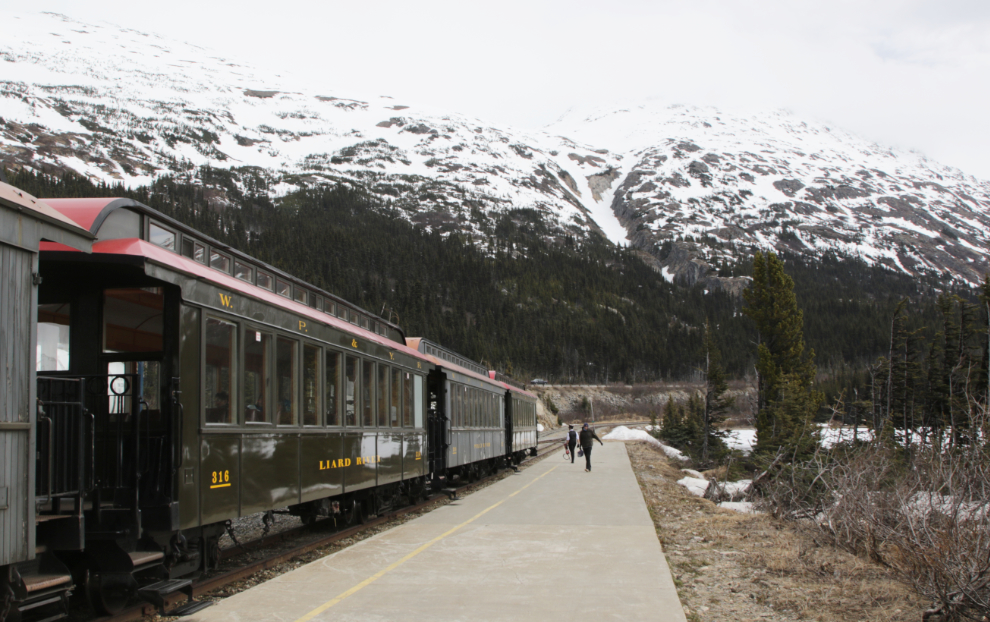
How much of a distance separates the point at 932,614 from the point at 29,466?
688cm

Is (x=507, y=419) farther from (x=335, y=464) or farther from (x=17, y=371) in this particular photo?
(x=17, y=371)

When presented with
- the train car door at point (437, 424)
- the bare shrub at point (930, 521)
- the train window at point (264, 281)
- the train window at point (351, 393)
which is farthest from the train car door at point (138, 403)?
the train car door at point (437, 424)

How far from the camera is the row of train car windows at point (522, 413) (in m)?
29.7

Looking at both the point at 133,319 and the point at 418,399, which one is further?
the point at 418,399

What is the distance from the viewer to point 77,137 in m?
193

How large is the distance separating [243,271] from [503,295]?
142302 millimetres

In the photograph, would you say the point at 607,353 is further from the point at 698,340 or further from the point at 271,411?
the point at 271,411

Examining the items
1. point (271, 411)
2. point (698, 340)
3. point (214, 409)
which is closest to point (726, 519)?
point (271, 411)

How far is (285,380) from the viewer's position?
900 cm

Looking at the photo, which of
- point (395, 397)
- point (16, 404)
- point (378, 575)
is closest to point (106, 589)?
point (16, 404)

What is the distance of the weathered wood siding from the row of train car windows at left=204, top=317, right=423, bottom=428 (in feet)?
6.97

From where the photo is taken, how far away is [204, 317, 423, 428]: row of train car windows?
7.50 meters

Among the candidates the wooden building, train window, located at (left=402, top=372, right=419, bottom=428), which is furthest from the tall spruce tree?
the wooden building

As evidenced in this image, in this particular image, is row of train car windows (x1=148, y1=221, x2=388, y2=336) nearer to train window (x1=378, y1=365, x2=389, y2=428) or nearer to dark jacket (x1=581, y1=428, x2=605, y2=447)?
train window (x1=378, y1=365, x2=389, y2=428)
